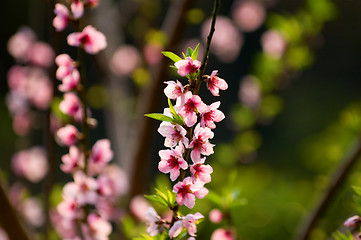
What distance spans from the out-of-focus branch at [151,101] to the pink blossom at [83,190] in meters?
0.61

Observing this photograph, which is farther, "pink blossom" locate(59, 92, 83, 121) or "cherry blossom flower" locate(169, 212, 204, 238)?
"pink blossom" locate(59, 92, 83, 121)

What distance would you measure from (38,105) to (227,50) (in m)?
1.04

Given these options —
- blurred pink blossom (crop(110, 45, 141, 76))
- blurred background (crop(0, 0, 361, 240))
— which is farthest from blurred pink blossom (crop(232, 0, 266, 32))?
blurred pink blossom (crop(110, 45, 141, 76))

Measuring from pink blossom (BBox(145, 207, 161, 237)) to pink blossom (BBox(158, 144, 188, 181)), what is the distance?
0.30 ft

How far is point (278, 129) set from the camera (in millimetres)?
5348

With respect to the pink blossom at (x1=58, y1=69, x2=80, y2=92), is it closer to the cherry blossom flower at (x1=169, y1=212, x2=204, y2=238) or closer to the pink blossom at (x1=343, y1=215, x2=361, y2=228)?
the cherry blossom flower at (x1=169, y1=212, x2=204, y2=238)

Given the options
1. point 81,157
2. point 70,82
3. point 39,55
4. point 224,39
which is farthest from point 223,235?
point 224,39

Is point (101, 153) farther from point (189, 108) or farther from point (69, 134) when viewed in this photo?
point (189, 108)

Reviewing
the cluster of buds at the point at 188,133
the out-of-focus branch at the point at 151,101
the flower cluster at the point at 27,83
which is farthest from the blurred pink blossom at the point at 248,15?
the cluster of buds at the point at 188,133

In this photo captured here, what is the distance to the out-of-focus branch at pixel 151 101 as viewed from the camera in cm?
161

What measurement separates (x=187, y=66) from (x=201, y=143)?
13 cm

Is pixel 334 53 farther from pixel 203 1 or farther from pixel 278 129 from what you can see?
pixel 203 1

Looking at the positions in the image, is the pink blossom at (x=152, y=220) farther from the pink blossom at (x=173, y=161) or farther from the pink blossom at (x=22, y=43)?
the pink blossom at (x=22, y=43)

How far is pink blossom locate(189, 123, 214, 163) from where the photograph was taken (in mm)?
712
